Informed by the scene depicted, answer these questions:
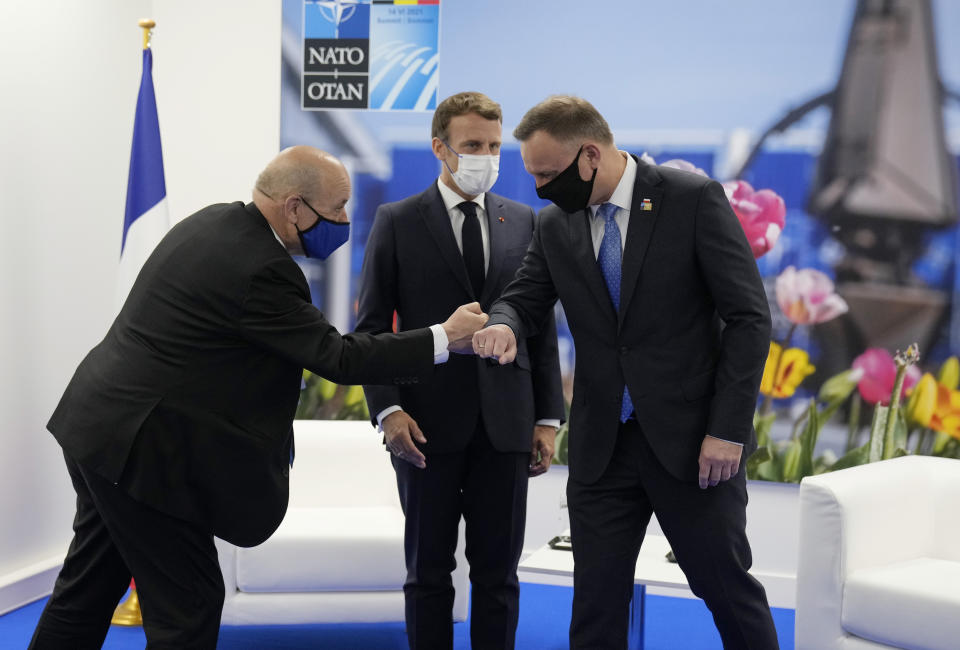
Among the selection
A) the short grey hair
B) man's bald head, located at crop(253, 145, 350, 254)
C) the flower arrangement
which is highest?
the short grey hair

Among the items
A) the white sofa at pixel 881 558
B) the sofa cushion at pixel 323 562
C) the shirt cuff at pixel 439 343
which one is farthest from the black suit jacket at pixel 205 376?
the white sofa at pixel 881 558

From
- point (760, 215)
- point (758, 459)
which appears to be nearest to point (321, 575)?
point (758, 459)

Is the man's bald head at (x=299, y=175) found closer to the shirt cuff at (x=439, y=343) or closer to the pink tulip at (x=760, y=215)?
the shirt cuff at (x=439, y=343)

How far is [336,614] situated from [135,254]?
178cm

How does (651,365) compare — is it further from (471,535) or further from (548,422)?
(471,535)

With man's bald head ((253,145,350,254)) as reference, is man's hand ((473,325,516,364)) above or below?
below

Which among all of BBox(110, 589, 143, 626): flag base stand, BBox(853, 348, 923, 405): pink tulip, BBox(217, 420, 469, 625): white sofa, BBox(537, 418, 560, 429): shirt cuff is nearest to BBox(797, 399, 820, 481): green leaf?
BBox(853, 348, 923, 405): pink tulip

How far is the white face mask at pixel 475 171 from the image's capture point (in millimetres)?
2764

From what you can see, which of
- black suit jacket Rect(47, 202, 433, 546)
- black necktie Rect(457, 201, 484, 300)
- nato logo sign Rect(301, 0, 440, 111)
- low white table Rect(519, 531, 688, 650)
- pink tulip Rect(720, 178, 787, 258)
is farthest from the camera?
nato logo sign Rect(301, 0, 440, 111)

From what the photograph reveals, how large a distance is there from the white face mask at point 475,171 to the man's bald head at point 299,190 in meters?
0.52

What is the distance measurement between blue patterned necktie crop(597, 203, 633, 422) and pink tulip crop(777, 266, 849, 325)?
216 cm

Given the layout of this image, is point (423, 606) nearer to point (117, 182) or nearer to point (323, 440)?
point (323, 440)

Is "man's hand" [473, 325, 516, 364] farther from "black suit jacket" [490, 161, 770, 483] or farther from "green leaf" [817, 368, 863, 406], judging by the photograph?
"green leaf" [817, 368, 863, 406]

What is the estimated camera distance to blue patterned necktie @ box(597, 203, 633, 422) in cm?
237
